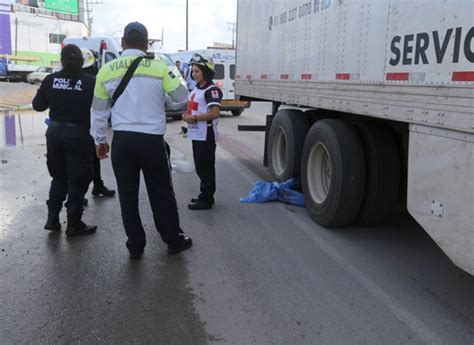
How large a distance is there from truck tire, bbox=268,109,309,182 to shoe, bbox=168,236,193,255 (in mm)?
2313

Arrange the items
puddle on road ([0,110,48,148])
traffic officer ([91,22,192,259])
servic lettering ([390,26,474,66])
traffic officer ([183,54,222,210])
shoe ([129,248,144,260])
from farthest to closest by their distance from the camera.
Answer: puddle on road ([0,110,48,148]), traffic officer ([183,54,222,210]), shoe ([129,248,144,260]), traffic officer ([91,22,192,259]), servic lettering ([390,26,474,66])

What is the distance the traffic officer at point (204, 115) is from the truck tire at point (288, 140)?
3.96ft

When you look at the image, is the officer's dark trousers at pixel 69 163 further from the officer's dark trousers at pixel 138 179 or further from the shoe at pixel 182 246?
the shoe at pixel 182 246

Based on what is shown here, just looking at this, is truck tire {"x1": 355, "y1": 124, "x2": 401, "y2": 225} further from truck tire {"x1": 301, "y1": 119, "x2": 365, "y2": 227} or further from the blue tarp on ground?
the blue tarp on ground

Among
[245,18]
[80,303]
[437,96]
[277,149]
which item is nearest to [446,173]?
[437,96]

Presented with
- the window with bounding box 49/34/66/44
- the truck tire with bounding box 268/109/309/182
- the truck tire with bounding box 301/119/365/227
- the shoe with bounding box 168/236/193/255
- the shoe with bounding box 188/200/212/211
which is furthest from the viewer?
the window with bounding box 49/34/66/44

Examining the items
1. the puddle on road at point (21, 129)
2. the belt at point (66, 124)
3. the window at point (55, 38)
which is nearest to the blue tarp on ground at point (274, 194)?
the belt at point (66, 124)

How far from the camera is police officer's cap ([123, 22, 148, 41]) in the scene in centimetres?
434

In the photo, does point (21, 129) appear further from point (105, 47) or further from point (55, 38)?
point (55, 38)

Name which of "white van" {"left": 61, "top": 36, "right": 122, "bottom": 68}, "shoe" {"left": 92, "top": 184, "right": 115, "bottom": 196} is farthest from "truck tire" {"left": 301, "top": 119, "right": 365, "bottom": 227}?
"white van" {"left": 61, "top": 36, "right": 122, "bottom": 68}

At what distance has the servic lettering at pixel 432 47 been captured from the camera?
3.12m

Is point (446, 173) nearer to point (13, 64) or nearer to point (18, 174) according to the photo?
point (18, 174)

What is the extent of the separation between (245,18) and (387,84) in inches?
206

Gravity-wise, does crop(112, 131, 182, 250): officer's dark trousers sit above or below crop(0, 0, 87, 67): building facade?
below
